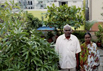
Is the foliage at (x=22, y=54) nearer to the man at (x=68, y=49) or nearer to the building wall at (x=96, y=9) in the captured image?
the man at (x=68, y=49)

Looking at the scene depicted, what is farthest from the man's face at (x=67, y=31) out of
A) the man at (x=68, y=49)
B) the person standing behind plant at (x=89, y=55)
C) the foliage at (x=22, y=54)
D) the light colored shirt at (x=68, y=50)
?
the foliage at (x=22, y=54)

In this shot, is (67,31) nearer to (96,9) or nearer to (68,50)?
(68,50)

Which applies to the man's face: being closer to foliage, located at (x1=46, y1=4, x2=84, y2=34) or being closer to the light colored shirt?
the light colored shirt

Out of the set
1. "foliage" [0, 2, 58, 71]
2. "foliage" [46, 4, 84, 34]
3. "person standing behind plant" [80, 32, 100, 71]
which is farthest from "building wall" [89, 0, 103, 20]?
"foliage" [0, 2, 58, 71]

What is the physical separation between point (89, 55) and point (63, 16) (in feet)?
15.1

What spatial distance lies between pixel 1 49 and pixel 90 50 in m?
1.85

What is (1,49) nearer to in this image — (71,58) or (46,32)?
(71,58)

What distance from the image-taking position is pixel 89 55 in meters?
3.63

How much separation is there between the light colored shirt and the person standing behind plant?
147 mm

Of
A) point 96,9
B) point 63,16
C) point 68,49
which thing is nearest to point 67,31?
point 68,49

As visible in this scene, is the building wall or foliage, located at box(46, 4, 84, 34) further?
the building wall

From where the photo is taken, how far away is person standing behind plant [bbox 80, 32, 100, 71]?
361cm

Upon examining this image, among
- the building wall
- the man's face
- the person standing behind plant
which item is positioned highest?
the building wall

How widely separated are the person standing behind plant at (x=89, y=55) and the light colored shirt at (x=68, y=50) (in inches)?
5.8
